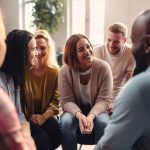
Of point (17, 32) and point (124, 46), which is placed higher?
point (17, 32)

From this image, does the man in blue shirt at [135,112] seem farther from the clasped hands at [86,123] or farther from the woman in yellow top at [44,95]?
the woman in yellow top at [44,95]

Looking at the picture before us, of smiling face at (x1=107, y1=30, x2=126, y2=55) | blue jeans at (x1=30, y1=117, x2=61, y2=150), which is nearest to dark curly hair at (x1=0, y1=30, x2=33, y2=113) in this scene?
blue jeans at (x1=30, y1=117, x2=61, y2=150)

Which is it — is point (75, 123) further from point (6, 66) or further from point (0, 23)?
point (0, 23)

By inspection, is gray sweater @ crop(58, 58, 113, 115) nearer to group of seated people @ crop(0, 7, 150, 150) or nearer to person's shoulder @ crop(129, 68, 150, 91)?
group of seated people @ crop(0, 7, 150, 150)

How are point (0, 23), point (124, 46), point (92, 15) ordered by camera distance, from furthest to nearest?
1. point (92, 15)
2. point (124, 46)
3. point (0, 23)

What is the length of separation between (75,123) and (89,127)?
0.14 m

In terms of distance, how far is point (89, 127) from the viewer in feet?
7.20

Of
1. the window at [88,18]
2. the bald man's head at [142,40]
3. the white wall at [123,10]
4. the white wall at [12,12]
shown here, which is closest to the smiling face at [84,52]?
the bald man's head at [142,40]

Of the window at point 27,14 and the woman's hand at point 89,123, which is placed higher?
the window at point 27,14

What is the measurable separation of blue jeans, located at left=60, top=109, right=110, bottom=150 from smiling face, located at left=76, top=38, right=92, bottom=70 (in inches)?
17.3

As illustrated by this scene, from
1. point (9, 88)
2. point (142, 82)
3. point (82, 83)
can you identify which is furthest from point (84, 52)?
point (142, 82)

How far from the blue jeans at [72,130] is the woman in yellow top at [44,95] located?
0.27ft

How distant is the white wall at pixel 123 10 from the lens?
4.49 metres

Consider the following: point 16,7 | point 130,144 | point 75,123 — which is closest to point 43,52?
point 75,123
